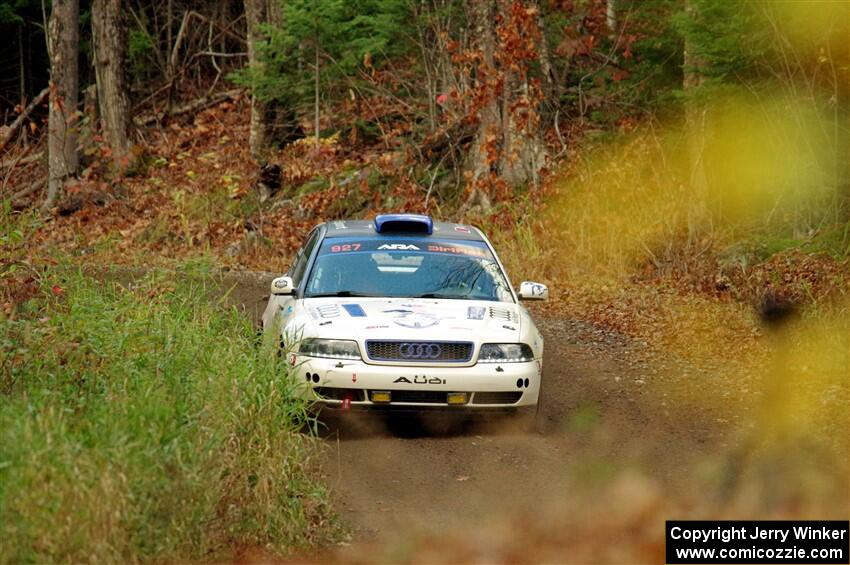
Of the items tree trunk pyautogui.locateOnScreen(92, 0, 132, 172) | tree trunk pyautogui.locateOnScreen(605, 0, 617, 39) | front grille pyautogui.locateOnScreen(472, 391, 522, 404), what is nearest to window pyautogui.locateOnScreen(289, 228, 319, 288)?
front grille pyautogui.locateOnScreen(472, 391, 522, 404)

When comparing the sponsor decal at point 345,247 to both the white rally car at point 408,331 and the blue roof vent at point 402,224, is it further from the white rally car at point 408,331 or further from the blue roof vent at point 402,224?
the blue roof vent at point 402,224

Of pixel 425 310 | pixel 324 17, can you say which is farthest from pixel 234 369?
pixel 324 17

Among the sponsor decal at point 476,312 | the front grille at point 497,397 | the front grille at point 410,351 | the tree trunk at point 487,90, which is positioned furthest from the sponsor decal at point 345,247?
the tree trunk at point 487,90

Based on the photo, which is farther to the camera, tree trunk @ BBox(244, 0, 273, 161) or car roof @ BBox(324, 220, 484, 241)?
tree trunk @ BBox(244, 0, 273, 161)

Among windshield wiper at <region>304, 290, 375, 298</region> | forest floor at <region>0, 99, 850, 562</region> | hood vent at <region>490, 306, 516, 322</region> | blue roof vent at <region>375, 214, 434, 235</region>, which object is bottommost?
forest floor at <region>0, 99, 850, 562</region>

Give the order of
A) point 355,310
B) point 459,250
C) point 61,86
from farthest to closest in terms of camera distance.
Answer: point 61,86 → point 459,250 → point 355,310

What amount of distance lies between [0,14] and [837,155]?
23975 millimetres

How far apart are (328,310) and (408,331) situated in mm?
768

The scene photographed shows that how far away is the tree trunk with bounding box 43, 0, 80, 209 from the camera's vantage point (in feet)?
86.9

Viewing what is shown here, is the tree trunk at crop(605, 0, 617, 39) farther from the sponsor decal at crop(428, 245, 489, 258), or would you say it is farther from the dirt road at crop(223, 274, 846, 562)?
the sponsor decal at crop(428, 245, 489, 258)

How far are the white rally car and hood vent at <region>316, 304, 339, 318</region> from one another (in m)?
0.02

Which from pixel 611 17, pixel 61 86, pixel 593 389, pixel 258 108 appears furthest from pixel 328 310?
pixel 258 108

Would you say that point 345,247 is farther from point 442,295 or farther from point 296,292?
point 442,295

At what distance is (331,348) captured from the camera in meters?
9.50
